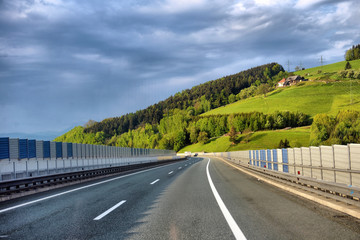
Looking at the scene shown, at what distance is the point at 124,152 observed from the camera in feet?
143

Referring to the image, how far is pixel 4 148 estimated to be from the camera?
18.1 meters

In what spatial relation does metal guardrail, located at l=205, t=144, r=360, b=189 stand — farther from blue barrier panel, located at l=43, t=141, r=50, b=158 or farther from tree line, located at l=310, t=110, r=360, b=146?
tree line, located at l=310, t=110, r=360, b=146

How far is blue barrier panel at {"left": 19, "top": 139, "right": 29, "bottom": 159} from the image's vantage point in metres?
19.6

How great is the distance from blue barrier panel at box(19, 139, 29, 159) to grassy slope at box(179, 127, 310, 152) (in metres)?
104

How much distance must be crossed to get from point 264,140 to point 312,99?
38.4 m

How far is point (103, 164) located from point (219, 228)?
2454 centimetres

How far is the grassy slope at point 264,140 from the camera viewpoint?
118 m

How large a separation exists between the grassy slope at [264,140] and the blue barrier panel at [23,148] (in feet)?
342

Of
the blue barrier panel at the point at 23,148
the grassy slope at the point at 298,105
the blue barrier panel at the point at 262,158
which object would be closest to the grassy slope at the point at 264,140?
the grassy slope at the point at 298,105

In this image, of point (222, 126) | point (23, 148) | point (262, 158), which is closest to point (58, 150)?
point (23, 148)

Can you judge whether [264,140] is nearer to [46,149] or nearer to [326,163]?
[46,149]

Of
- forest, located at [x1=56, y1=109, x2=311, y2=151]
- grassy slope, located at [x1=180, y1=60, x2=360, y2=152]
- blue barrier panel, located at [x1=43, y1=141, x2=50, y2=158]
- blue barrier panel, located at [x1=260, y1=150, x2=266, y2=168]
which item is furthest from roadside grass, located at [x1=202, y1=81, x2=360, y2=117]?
blue barrier panel, located at [x1=43, y1=141, x2=50, y2=158]

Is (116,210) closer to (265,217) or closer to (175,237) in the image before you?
(175,237)

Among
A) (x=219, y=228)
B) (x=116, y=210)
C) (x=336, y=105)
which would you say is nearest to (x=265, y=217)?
(x=219, y=228)
